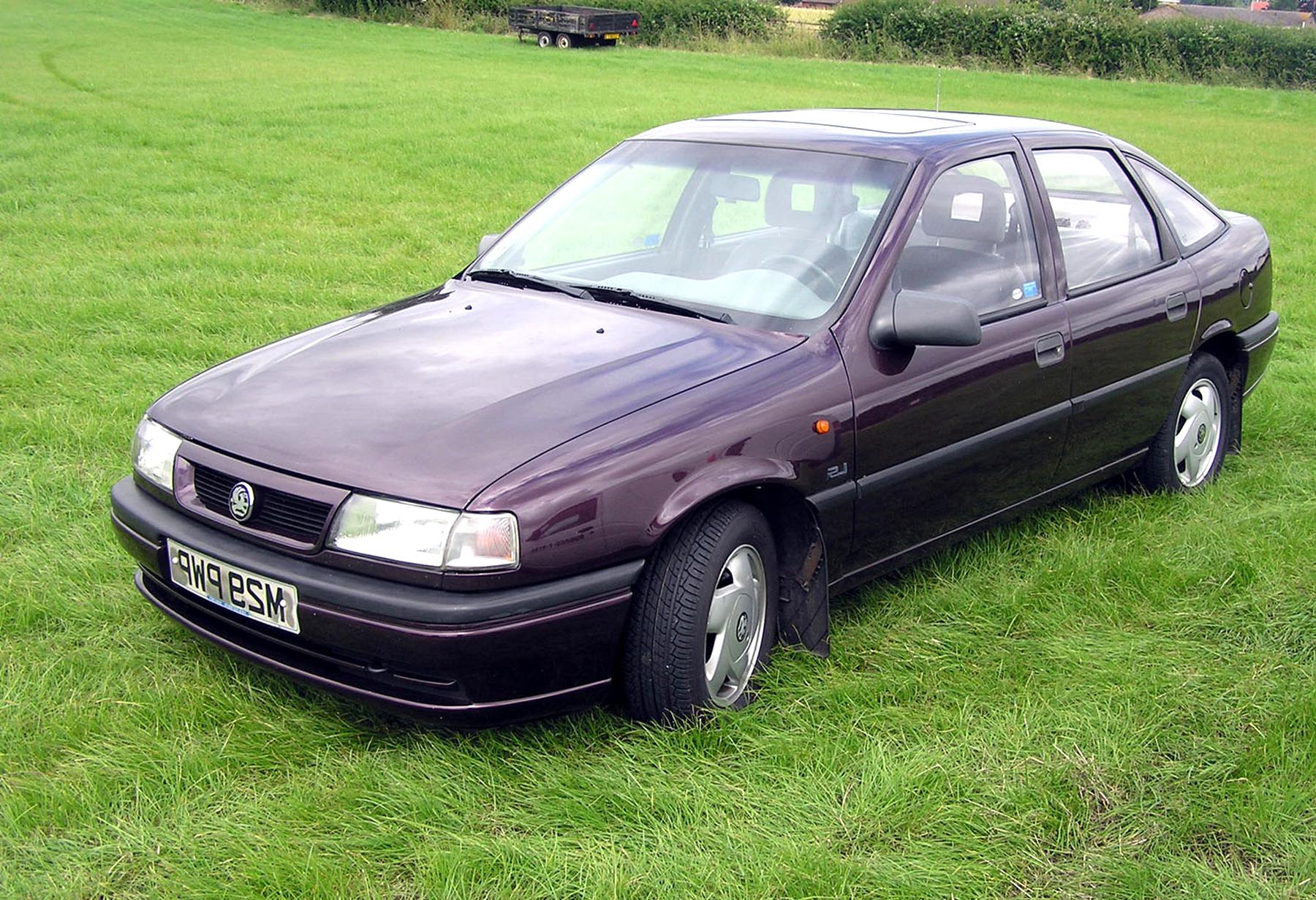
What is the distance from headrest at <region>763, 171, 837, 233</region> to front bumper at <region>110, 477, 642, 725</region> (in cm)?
144

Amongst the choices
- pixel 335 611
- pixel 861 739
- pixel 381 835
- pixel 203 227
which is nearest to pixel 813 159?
pixel 861 739

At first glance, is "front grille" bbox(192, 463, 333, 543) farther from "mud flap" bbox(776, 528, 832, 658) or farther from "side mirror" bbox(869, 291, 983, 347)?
"side mirror" bbox(869, 291, 983, 347)

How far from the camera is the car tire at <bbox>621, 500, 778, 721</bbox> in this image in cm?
308

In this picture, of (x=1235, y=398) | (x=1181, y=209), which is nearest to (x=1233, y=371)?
(x=1235, y=398)

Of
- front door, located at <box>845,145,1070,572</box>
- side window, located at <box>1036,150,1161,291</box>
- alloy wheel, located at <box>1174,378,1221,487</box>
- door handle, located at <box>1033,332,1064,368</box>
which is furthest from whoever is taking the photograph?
alloy wheel, located at <box>1174,378,1221,487</box>

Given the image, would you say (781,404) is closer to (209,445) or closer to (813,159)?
(813,159)

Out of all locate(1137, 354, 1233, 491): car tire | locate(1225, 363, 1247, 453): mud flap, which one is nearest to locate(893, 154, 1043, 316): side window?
locate(1137, 354, 1233, 491): car tire

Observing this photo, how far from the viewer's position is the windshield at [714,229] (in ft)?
12.5

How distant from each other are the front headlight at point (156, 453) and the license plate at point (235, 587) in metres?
0.21

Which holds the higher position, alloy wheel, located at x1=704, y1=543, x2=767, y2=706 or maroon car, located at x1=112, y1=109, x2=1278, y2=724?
maroon car, located at x1=112, y1=109, x2=1278, y2=724

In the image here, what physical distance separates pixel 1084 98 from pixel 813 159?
2419 centimetres

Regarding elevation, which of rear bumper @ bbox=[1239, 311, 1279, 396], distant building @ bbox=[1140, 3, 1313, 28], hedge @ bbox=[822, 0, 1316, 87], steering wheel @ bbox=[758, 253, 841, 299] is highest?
distant building @ bbox=[1140, 3, 1313, 28]

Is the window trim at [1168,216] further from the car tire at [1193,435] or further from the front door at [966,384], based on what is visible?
the front door at [966,384]

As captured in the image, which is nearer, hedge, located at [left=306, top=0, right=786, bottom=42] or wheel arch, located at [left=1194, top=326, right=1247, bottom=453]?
wheel arch, located at [left=1194, top=326, right=1247, bottom=453]
